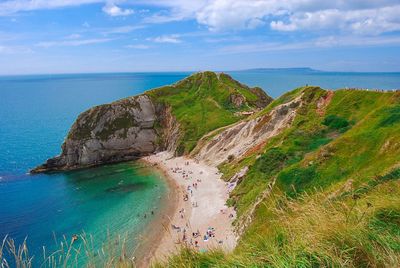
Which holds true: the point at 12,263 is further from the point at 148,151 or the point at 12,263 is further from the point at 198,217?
the point at 148,151

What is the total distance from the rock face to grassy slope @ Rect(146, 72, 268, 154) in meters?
4.07

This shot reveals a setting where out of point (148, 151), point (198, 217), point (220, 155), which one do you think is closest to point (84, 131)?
point (148, 151)

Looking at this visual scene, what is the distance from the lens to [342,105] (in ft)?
197

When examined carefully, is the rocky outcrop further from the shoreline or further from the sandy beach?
the shoreline

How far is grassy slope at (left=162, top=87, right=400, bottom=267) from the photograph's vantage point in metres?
7.98

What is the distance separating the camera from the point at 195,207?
2203 inches

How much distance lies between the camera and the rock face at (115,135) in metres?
87.9

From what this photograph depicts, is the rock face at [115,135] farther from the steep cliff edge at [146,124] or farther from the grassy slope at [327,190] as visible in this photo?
the grassy slope at [327,190]

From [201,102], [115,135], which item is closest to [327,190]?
[115,135]

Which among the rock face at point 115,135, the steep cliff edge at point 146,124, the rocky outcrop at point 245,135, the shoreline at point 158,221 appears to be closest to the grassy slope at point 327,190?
the rocky outcrop at point 245,135

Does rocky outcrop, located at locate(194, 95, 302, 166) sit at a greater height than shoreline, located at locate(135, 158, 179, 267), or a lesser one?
greater

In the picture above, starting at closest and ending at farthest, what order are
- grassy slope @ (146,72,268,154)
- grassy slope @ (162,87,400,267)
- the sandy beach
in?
grassy slope @ (162,87,400,267), the sandy beach, grassy slope @ (146,72,268,154)

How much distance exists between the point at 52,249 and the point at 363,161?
38223 mm

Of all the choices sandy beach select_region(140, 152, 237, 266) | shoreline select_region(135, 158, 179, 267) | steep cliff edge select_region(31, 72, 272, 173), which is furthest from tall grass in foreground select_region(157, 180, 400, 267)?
steep cliff edge select_region(31, 72, 272, 173)
